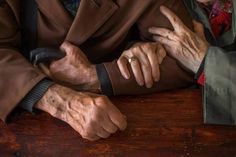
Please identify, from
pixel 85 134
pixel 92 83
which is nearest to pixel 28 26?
pixel 92 83

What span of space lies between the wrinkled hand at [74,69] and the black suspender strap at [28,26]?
0.11 meters

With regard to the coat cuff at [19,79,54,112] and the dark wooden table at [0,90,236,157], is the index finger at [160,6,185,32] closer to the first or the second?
the dark wooden table at [0,90,236,157]

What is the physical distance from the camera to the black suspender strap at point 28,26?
1060 millimetres

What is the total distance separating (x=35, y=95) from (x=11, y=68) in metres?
0.10

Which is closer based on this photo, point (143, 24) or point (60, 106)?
point (60, 106)

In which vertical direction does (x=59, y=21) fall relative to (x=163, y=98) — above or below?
above

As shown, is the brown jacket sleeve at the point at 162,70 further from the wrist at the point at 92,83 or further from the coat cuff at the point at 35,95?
the coat cuff at the point at 35,95

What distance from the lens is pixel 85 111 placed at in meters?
0.90

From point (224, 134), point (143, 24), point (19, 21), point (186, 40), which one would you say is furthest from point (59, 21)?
point (224, 134)

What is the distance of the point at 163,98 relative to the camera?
1.01 meters

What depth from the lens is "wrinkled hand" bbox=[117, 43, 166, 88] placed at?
0.99 m

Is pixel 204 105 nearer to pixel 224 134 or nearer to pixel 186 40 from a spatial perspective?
pixel 224 134

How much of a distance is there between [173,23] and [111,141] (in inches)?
14.9

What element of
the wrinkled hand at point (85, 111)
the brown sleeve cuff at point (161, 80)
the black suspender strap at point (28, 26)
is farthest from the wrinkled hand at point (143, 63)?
the black suspender strap at point (28, 26)
